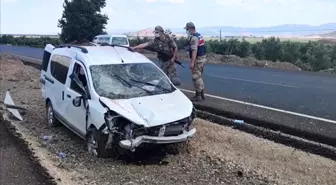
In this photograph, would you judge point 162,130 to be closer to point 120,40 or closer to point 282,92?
point 282,92

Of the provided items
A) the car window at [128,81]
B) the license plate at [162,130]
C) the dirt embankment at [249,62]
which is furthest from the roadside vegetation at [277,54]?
the license plate at [162,130]

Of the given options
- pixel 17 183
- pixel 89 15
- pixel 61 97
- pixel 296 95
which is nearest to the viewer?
pixel 17 183

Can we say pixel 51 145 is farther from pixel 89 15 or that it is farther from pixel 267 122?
pixel 89 15

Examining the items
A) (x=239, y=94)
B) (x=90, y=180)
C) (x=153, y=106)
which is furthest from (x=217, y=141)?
(x=239, y=94)

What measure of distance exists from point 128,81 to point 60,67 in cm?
214

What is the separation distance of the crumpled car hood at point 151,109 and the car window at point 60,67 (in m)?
2.06

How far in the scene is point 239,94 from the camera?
12602mm

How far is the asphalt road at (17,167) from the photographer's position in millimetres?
6234

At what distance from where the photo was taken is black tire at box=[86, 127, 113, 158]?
668 centimetres

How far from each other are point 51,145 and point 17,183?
1.92 metres

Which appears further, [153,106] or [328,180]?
[153,106]

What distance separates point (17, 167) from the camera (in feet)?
22.7

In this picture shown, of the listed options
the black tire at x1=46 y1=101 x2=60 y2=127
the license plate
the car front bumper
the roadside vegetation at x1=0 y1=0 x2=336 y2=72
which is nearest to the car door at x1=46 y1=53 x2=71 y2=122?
the black tire at x1=46 y1=101 x2=60 y2=127

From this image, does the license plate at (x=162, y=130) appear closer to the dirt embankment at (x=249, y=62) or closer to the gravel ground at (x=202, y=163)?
the gravel ground at (x=202, y=163)
